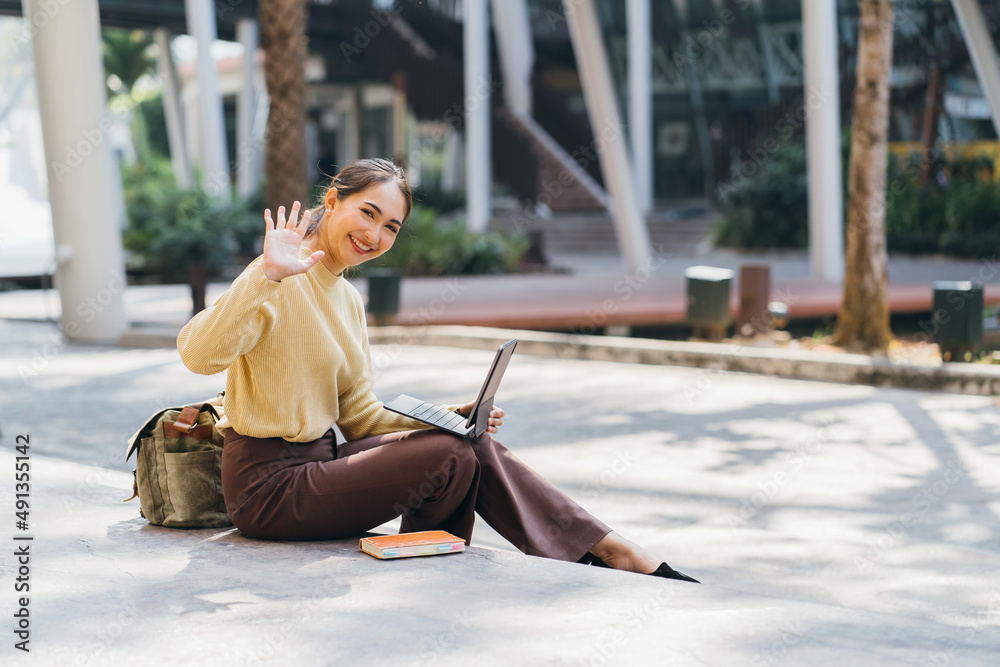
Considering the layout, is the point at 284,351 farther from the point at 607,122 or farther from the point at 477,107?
the point at 477,107

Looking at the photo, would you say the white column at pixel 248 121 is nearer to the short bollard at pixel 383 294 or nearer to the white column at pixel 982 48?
the short bollard at pixel 383 294

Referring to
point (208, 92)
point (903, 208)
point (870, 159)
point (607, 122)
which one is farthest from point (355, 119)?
point (870, 159)

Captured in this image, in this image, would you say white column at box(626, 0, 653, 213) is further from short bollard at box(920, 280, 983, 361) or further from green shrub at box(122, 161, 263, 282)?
short bollard at box(920, 280, 983, 361)

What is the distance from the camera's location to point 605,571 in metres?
3.53

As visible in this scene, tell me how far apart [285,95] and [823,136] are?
6883mm

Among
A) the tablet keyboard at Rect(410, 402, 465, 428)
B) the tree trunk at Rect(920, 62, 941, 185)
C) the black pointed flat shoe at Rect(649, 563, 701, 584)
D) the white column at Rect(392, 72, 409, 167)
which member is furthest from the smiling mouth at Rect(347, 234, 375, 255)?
the white column at Rect(392, 72, 409, 167)

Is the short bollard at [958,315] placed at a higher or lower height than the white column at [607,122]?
Result: lower

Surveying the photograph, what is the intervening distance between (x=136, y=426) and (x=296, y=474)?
12.2 ft

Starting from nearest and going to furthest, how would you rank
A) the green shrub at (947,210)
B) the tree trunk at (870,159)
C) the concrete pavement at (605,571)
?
1. the concrete pavement at (605,571)
2. the tree trunk at (870,159)
3. the green shrub at (947,210)

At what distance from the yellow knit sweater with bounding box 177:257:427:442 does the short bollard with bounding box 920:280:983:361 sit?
6.08 m

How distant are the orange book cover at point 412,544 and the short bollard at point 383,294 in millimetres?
7462

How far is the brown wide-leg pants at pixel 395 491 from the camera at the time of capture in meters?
3.57

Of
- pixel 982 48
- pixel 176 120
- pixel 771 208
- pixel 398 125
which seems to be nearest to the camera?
pixel 982 48

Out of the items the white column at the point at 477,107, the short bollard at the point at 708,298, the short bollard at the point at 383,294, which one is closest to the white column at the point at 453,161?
the white column at the point at 477,107
